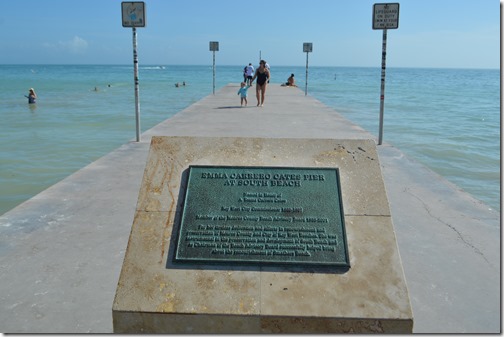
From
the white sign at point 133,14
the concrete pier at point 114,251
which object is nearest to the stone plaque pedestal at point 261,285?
the concrete pier at point 114,251

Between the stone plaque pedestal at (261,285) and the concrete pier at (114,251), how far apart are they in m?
0.34

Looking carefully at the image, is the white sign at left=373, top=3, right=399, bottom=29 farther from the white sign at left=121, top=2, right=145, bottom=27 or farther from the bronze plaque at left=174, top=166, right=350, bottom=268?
the bronze plaque at left=174, top=166, right=350, bottom=268

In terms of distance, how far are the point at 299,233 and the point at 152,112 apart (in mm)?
18253

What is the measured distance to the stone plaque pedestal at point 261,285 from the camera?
11.7ft

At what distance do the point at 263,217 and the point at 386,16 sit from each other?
7635 mm

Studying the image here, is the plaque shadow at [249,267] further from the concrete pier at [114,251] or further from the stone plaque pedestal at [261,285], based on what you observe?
the concrete pier at [114,251]

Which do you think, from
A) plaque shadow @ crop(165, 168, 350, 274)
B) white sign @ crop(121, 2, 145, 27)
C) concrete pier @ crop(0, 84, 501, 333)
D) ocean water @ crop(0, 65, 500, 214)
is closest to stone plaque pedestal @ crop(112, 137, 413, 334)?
plaque shadow @ crop(165, 168, 350, 274)

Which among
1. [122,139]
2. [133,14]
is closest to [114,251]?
[133,14]

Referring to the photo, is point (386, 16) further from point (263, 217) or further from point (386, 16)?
point (263, 217)

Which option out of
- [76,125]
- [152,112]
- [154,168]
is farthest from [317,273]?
[152,112]

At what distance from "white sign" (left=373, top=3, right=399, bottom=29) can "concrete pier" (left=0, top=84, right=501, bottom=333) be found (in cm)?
322

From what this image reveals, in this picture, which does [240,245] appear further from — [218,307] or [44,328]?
[44,328]

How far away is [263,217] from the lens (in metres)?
4.06

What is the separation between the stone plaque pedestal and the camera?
356 centimetres
